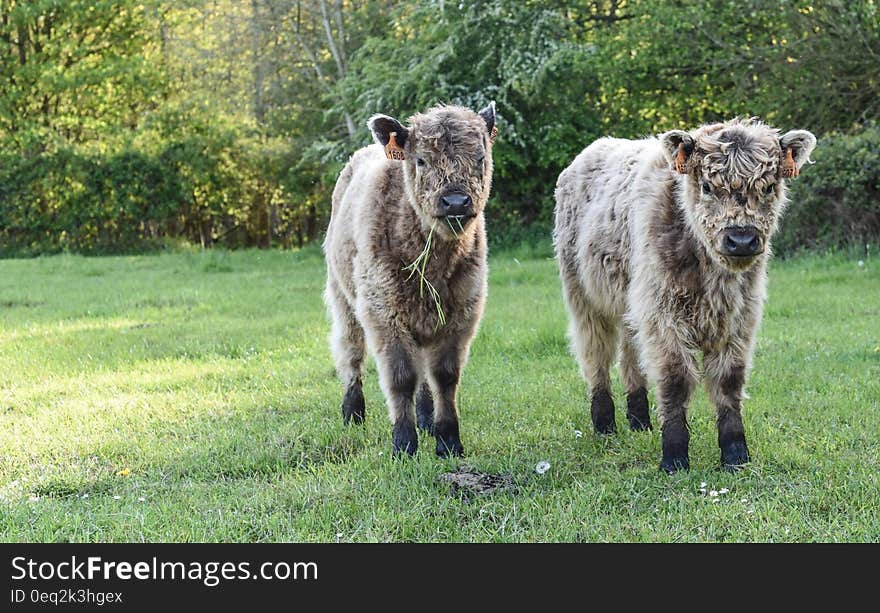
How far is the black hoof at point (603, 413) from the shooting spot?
6.62 metres

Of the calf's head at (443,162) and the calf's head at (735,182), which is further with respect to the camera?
Answer: the calf's head at (443,162)

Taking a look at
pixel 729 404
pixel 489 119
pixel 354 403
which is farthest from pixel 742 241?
pixel 354 403

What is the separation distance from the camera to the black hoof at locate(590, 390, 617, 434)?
21.7 ft

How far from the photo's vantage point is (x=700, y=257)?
5.50 m

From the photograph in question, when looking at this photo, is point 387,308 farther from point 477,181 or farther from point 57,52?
point 57,52

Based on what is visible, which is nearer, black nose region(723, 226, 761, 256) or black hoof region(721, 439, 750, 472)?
black nose region(723, 226, 761, 256)

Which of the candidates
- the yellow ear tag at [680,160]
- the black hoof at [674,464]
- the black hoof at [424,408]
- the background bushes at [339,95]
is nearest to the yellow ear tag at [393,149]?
the yellow ear tag at [680,160]

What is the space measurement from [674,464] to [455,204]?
2.11m

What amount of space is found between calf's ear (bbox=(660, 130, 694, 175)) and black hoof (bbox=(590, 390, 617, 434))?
192cm

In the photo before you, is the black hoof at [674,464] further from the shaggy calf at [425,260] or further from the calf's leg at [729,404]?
the shaggy calf at [425,260]

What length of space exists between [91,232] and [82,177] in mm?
1696

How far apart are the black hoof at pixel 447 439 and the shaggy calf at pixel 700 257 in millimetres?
1349

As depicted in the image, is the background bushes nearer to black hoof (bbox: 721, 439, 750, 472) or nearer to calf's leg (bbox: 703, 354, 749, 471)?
calf's leg (bbox: 703, 354, 749, 471)

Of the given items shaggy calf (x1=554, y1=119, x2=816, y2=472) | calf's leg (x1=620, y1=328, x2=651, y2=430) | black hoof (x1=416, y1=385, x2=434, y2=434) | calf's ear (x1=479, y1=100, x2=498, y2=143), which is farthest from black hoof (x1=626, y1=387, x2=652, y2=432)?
calf's ear (x1=479, y1=100, x2=498, y2=143)
